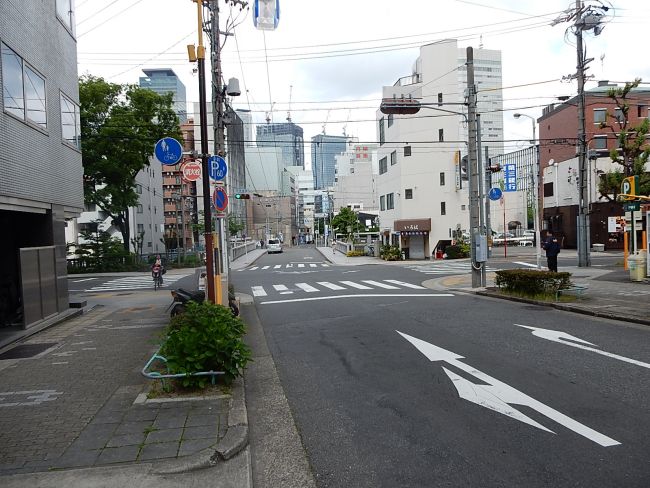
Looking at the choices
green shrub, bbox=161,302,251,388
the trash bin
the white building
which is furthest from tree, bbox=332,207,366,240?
green shrub, bbox=161,302,251,388

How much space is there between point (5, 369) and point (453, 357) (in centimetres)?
712

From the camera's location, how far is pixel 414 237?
42.8m

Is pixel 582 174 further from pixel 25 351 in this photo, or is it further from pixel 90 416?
pixel 90 416

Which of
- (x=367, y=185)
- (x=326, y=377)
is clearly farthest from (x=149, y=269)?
(x=367, y=185)

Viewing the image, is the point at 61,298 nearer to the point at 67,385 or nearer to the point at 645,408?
the point at 67,385

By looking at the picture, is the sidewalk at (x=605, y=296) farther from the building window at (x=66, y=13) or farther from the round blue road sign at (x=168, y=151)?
the building window at (x=66, y=13)

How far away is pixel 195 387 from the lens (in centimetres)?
615

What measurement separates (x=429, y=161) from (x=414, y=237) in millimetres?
6577

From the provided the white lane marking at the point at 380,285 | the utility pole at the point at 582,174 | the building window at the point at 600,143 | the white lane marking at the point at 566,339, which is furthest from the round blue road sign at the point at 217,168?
the building window at the point at 600,143

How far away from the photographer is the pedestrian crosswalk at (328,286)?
20.3 m

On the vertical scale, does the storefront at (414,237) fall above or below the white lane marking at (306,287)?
above

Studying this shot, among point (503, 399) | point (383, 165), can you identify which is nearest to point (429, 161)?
point (383, 165)

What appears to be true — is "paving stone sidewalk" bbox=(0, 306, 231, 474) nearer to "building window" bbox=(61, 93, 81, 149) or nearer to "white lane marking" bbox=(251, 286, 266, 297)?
"building window" bbox=(61, 93, 81, 149)

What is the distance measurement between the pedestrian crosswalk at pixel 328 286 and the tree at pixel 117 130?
→ 19.2 metres
